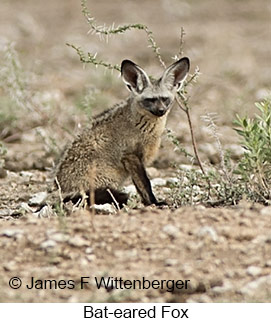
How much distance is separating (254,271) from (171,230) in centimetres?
73

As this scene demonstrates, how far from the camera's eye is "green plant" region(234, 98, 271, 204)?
6355 millimetres

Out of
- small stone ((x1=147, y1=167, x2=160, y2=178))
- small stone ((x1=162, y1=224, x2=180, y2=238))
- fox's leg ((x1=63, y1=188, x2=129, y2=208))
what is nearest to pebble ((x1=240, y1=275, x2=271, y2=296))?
small stone ((x1=162, y1=224, x2=180, y2=238))

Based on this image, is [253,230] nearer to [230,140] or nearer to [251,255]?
[251,255]

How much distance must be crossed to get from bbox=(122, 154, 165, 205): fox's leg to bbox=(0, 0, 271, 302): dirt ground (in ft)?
1.16

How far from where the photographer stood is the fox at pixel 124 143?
741 centimetres

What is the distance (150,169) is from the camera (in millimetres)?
9008

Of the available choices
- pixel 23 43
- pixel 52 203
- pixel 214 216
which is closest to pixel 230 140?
pixel 52 203

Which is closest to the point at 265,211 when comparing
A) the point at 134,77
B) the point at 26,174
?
the point at 134,77

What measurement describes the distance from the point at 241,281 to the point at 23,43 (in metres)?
11.1

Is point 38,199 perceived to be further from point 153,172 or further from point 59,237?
point 59,237

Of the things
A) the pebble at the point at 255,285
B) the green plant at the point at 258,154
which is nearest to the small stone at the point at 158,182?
the green plant at the point at 258,154

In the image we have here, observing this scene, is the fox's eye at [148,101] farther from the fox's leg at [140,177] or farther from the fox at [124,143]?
the fox's leg at [140,177]

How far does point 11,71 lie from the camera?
909 centimetres

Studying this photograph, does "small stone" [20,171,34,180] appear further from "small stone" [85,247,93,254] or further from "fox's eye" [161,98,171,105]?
"small stone" [85,247,93,254]
